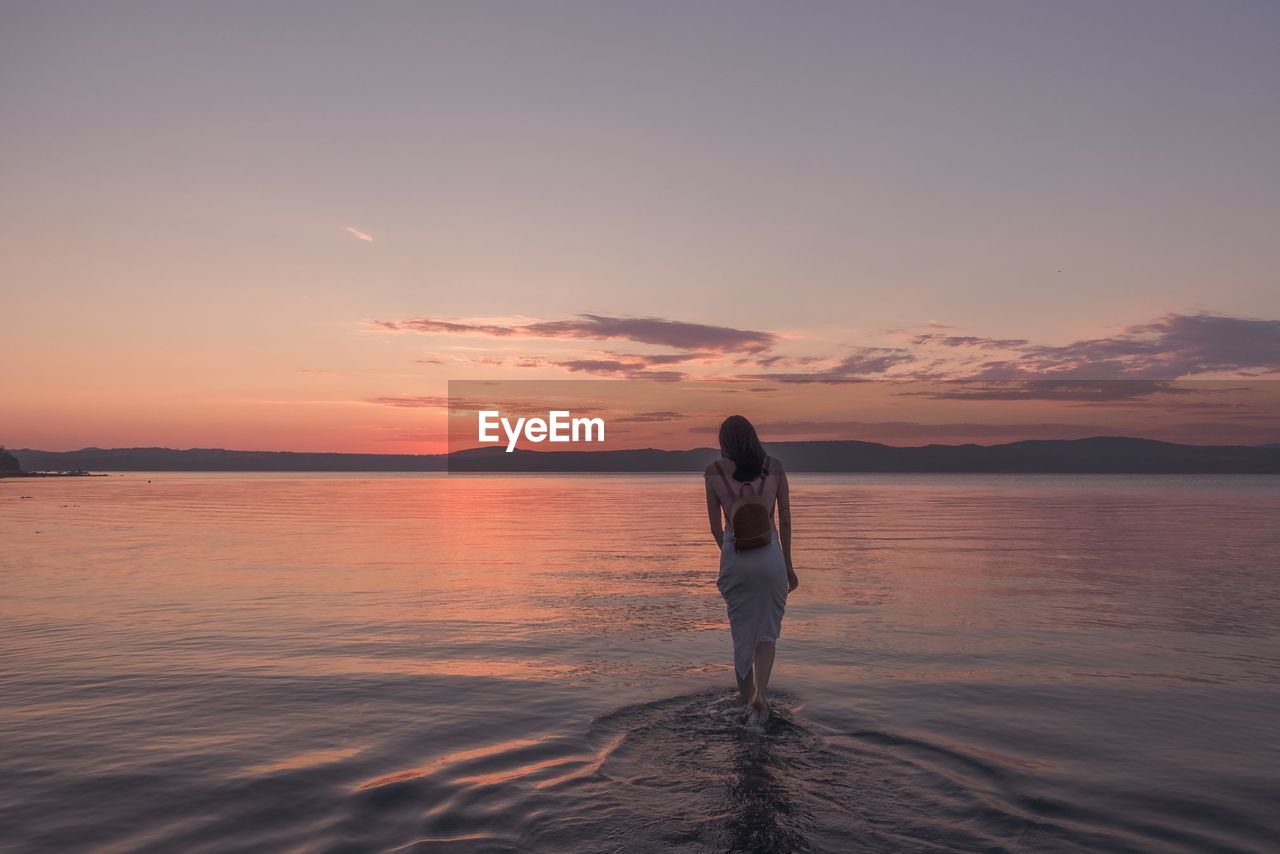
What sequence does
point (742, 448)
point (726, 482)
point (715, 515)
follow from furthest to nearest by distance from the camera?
point (715, 515) → point (726, 482) → point (742, 448)

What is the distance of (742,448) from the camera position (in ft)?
27.3

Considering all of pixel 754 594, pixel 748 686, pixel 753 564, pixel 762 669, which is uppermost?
pixel 753 564

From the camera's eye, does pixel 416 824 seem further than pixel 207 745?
No

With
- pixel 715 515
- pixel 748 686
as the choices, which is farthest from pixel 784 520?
pixel 748 686

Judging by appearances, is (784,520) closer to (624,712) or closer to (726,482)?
(726,482)

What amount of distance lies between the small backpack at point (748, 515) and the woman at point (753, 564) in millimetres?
10

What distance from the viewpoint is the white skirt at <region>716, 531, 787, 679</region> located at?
8.52 meters

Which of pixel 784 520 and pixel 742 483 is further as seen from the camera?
pixel 784 520

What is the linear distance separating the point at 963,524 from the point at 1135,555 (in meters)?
13.8

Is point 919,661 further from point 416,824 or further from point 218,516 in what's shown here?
point 218,516

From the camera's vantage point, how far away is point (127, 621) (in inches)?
575

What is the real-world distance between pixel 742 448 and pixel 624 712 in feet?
10.7

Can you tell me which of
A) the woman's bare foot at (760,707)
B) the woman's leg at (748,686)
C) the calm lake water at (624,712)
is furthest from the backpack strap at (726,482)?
the calm lake water at (624,712)

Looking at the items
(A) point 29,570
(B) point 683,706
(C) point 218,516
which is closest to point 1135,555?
(B) point 683,706
